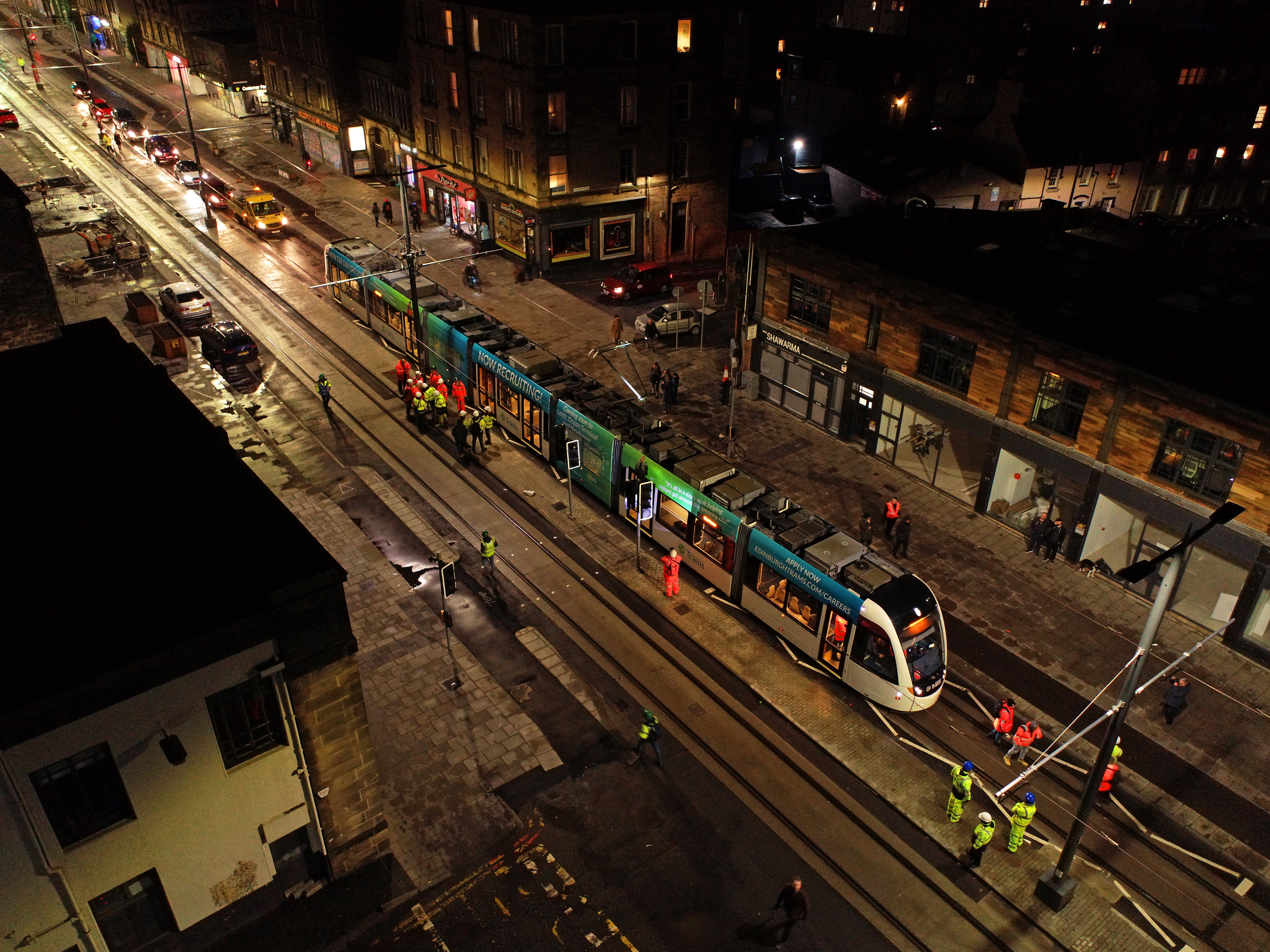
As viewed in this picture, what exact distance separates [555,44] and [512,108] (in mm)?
4288

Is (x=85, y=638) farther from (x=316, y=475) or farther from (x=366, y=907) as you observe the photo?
(x=316, y=475)

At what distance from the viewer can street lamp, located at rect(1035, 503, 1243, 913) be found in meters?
14.2

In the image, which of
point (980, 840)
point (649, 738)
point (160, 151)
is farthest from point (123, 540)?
point (160, 151)

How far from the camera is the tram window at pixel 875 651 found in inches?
863

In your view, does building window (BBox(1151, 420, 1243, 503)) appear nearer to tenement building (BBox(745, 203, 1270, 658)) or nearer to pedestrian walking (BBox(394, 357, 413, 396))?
tenement building (BBox(745, 203, 1270, 658))

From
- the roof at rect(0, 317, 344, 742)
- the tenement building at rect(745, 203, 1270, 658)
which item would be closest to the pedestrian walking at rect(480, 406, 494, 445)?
the tenement building at rect(745, 203, 1270, 658)

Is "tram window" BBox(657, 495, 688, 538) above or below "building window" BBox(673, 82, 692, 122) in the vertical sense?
below

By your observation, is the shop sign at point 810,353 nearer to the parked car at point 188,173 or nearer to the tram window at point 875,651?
the tram window at point 875,651

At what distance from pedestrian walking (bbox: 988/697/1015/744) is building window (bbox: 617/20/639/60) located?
132 feet

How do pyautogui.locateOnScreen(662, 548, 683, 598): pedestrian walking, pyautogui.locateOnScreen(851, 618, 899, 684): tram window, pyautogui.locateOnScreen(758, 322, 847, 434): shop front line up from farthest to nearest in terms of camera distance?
pyautogui.locateOnScreen(758, 322, 847, 434): shop front → pyautogui.locateOnScreen(662, 548, 683, 598): pedestrian walking → pyautogui.locateOnScreen(851, 618, 899, 684): tram window

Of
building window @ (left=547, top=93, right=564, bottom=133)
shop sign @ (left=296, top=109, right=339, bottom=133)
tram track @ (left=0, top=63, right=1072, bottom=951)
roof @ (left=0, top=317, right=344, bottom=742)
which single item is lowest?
tram track @ (left=0, top=63, right=1072, bottom=951)

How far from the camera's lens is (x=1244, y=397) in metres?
24.1

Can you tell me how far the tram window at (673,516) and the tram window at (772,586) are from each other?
3.19m

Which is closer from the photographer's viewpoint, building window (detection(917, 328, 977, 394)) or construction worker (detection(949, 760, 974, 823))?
construction worker (detection(949, 760, 974, 823))
